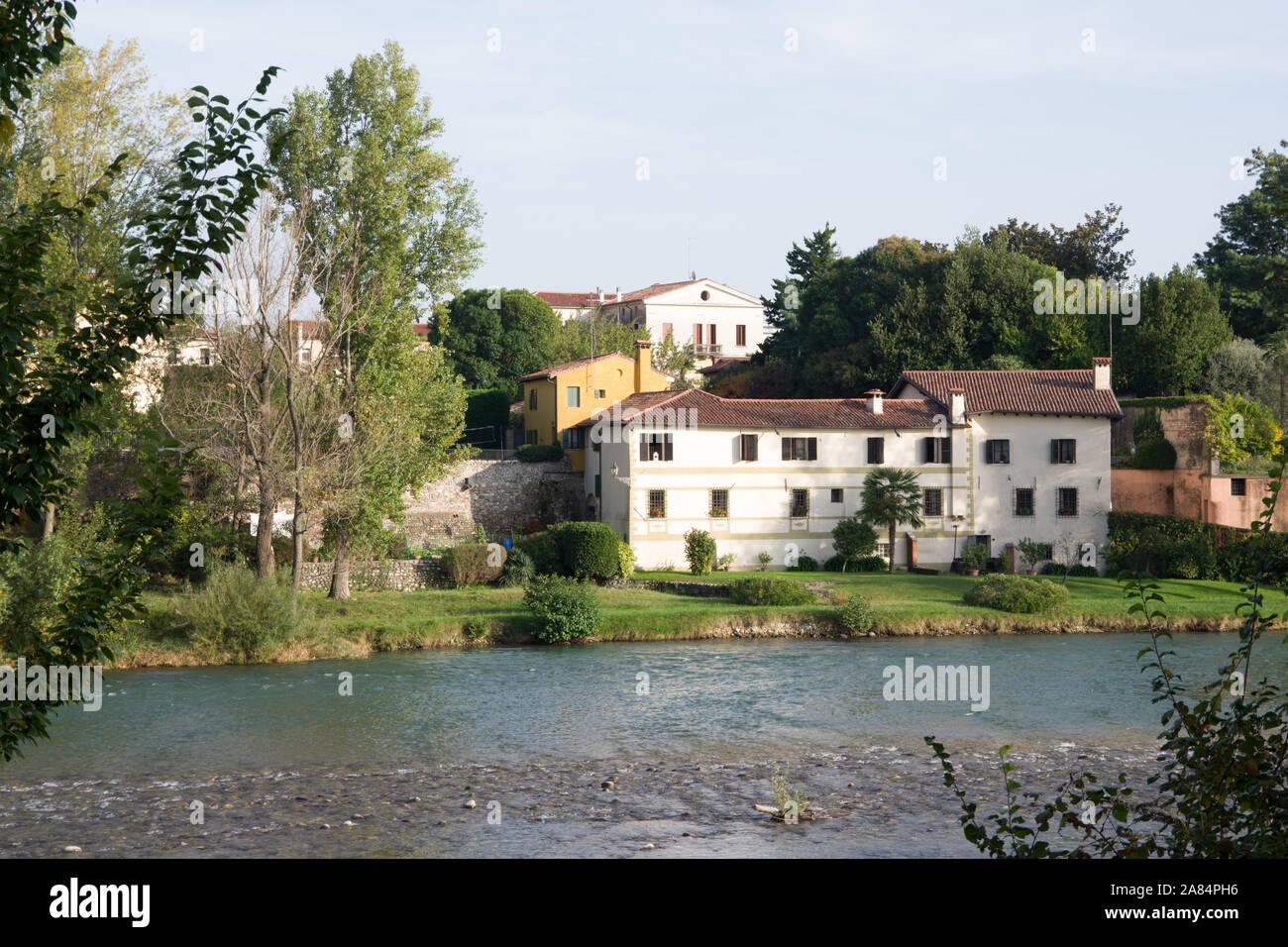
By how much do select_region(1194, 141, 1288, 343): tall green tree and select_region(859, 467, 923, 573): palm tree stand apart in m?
22.7

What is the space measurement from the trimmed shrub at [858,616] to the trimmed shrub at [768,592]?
220 cm

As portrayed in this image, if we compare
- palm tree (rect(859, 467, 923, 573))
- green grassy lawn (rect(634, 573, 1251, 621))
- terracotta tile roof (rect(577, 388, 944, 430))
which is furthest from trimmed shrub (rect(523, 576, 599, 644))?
palm tree (rect(859, 467, 923, 573))

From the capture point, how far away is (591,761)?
1950cm

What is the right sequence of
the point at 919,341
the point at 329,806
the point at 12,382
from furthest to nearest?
the point at 919,341
the point at 329,806
the point at 12,382

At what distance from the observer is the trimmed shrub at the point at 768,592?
35.3m

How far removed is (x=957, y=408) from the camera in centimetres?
4403

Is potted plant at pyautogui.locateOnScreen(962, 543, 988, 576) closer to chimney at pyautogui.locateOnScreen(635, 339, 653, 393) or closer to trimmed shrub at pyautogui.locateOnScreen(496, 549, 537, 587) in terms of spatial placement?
trimmed shrub at pyautogui.locateOnScreen(496, 549, 537, 587)

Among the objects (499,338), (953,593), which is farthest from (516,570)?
(499,338)

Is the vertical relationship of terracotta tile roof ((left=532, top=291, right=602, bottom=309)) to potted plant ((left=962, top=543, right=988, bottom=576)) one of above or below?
above

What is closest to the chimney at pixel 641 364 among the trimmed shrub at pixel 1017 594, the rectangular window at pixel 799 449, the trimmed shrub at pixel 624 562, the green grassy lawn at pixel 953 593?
the rectangular window at pixel 799 449

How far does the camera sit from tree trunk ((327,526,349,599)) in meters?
34.8
